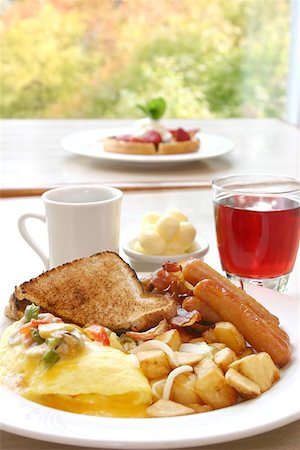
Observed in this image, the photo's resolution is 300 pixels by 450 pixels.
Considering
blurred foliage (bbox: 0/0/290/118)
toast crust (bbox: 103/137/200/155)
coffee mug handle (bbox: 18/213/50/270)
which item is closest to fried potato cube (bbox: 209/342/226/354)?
coffee mug handle (bbox: 18/213/50/270)

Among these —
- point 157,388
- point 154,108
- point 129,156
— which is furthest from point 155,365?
point 154,108

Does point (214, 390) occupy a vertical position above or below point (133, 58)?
above

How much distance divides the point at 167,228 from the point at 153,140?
1.19 metres

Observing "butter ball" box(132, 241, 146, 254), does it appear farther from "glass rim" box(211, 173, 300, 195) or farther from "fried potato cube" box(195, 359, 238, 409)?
"fried potato cube" box(195, 359, 238, 409)

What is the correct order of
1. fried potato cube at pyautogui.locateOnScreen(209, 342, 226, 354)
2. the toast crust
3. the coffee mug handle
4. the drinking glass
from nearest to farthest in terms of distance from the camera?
1. fried potato cube at pyautogui.locateOnScreen(209, 342, 226, 354)
2. the drinking glass
3. the coffee mug handle
4. the toast crust

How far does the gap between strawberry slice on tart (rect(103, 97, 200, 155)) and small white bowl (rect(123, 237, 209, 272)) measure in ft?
3.57

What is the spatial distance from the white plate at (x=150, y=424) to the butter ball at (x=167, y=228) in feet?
1.73

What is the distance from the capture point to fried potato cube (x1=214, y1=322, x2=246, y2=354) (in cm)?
102

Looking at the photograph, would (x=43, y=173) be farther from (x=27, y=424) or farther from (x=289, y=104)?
(x=289, y=104)

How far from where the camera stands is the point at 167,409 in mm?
875

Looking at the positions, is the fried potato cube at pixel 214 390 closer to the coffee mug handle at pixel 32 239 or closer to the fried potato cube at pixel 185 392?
the fried potato cube at pixel 185 392

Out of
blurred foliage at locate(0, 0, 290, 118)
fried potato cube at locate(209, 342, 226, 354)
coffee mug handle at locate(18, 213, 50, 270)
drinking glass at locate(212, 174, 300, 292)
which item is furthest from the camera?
blurred foliage at locate(0, 0, 290, 118)

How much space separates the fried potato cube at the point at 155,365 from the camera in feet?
3.07

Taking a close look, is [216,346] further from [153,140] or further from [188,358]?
[153,140]
